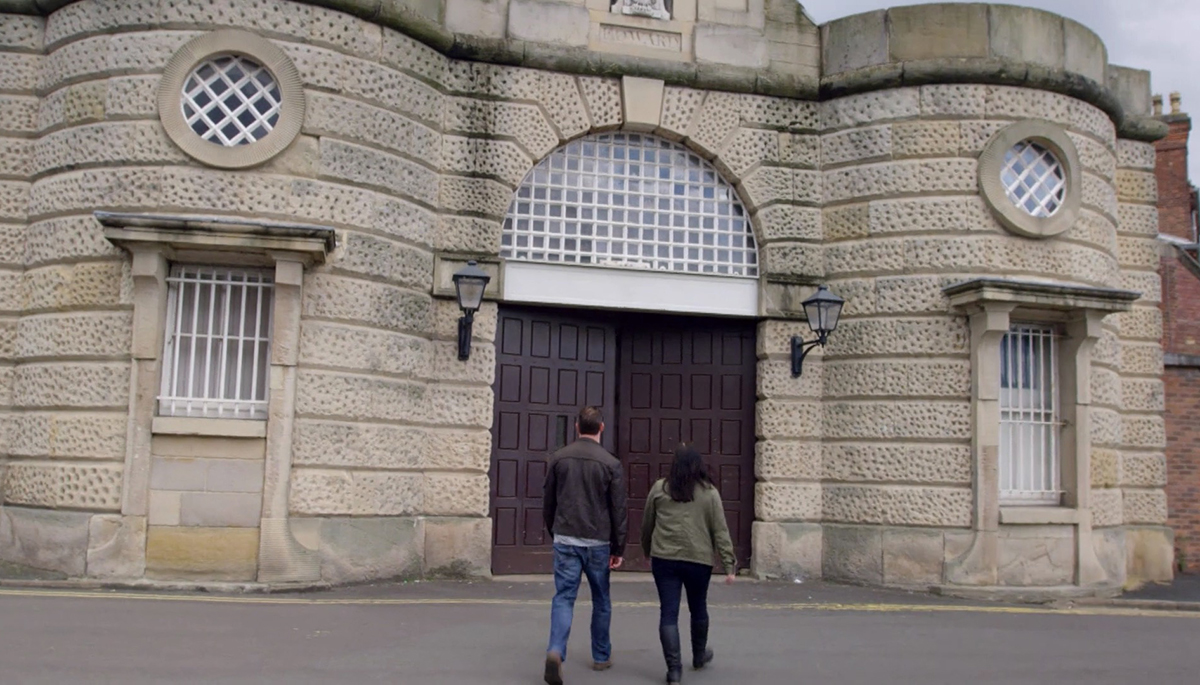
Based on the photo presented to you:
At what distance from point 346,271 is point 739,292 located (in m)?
4.41

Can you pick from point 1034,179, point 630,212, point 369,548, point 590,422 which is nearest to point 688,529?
point 590,422

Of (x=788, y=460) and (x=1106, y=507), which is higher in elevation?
(x=788, y=460)

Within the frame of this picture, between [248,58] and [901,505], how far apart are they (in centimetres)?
799

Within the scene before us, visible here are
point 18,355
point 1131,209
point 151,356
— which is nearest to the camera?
point 151,356

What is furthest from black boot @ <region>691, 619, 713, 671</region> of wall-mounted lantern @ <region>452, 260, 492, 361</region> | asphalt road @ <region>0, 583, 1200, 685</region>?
wall-mounted lantern @ <region>452, 260, 492, 361</region>

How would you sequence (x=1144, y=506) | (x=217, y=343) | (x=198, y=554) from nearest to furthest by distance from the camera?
(x=198, y=554) < (x=217, y=343) < (x=1144, y=506)

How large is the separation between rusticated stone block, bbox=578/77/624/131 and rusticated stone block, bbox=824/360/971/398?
12.2 feet

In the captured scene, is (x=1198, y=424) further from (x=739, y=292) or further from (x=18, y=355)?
(x=18, y=355)

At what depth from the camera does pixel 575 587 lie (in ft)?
22.7

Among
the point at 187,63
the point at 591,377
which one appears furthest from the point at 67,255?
the point at 591,377

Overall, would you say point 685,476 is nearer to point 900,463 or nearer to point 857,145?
point 900,463

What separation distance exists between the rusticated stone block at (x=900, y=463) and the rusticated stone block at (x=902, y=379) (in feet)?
1.87

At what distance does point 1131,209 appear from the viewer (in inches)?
536

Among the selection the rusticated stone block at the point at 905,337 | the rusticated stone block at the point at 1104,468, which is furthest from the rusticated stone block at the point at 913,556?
the rusticated stone block at the point at 1104,468
